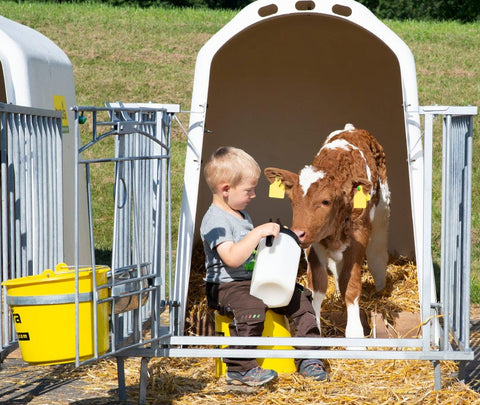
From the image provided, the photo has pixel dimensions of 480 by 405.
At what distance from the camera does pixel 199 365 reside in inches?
222

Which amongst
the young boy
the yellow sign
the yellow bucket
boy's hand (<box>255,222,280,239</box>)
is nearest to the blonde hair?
the young boy

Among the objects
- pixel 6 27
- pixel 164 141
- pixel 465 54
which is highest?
pixel 465 54

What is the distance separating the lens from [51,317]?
394cm

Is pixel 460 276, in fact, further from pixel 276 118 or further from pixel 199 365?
pixel 276 118

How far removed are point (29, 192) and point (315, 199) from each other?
6.01ft

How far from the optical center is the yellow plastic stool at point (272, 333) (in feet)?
17.0

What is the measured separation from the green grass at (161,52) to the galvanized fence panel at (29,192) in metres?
8.77

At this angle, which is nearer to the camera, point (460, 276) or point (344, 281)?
point (460, 276)

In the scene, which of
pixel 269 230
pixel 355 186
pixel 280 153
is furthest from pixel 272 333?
pixel 280 153

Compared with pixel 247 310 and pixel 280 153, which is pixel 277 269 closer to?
pixel 247 310

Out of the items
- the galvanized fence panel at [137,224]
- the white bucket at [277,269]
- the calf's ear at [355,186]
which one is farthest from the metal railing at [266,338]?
the calf's ear at [355,186]

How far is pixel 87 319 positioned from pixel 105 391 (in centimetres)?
130

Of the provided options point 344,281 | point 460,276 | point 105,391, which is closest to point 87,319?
point 105,391

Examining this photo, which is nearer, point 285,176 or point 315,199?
point 315,199
